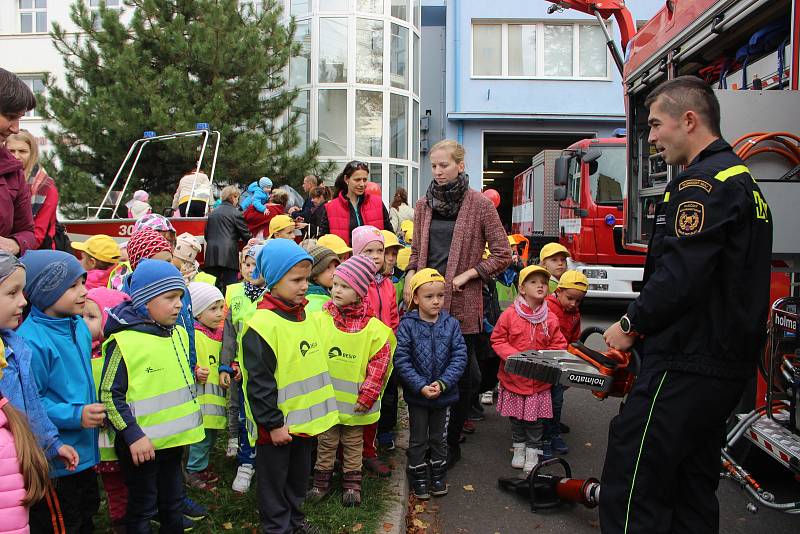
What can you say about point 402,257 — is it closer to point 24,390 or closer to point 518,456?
point 518,456

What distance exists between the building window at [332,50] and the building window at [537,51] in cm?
405

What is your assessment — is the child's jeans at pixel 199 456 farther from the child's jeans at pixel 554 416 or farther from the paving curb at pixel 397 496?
the child's jeans at pixel 554 416

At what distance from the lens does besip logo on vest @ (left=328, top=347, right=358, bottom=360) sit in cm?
423

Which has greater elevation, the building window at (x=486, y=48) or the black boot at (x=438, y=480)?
the building window at (x=486, y=48)

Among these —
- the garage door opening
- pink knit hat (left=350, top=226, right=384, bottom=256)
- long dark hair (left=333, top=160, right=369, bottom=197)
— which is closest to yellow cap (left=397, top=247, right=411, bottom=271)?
long dark hair (left=333, top=160, right=369, bottom=197)

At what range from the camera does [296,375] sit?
353 cm

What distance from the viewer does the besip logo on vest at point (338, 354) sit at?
423 centimetres

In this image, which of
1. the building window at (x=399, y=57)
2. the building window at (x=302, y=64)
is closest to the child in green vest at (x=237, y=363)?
the building window at (x=302, y=64)

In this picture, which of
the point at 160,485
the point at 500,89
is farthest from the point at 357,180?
the point at 500,89

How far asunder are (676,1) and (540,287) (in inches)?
98.5

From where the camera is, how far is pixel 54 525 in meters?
2.75

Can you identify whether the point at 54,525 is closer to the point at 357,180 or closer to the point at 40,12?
the point at 357,180

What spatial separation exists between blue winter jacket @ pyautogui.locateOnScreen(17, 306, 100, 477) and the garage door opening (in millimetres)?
15092

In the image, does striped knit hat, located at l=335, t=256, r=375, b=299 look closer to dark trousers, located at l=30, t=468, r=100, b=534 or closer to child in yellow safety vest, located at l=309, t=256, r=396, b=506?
child in yellow safety vest, located at l=309, t=256, r=396, b=506
